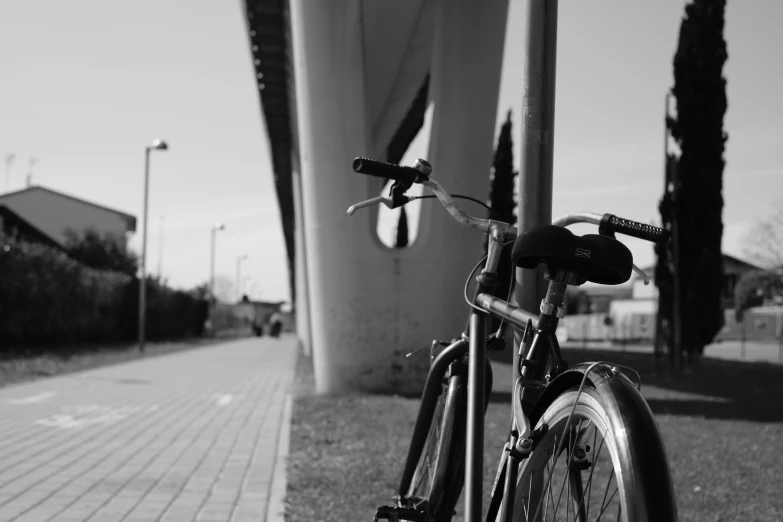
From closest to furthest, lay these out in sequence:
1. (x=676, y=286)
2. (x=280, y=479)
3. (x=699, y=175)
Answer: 1. (x=280, y=479)
2. (x=676, y=286)
3. (x=699, y=175)

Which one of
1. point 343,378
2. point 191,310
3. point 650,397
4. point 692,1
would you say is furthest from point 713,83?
point 191,310

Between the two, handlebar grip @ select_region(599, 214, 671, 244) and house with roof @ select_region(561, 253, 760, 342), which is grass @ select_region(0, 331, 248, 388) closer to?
handlebar grip @ select_region(599, 214, 671, 244)

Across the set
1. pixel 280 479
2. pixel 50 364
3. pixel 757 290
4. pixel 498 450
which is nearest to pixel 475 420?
pixel 280 479

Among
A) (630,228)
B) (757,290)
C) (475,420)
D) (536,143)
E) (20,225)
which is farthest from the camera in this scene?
(757,290)

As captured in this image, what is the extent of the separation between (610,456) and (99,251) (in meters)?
43.9

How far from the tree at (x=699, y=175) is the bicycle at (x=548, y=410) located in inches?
661

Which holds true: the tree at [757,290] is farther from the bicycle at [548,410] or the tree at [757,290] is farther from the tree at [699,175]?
the bicycle at [548,410]

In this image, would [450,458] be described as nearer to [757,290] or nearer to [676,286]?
[676,286]

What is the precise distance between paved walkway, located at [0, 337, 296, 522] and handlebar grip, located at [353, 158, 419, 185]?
2.42 metres

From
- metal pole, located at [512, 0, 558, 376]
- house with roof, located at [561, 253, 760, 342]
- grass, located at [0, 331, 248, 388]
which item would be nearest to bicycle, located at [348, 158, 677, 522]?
metal pole, located at [512, 0, 558, 376]

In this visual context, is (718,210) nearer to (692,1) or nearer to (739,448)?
(692,1)

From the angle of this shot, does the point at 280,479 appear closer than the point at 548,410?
No

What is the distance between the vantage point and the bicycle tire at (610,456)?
182 centimetres

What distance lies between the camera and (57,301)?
2502 centimetres
